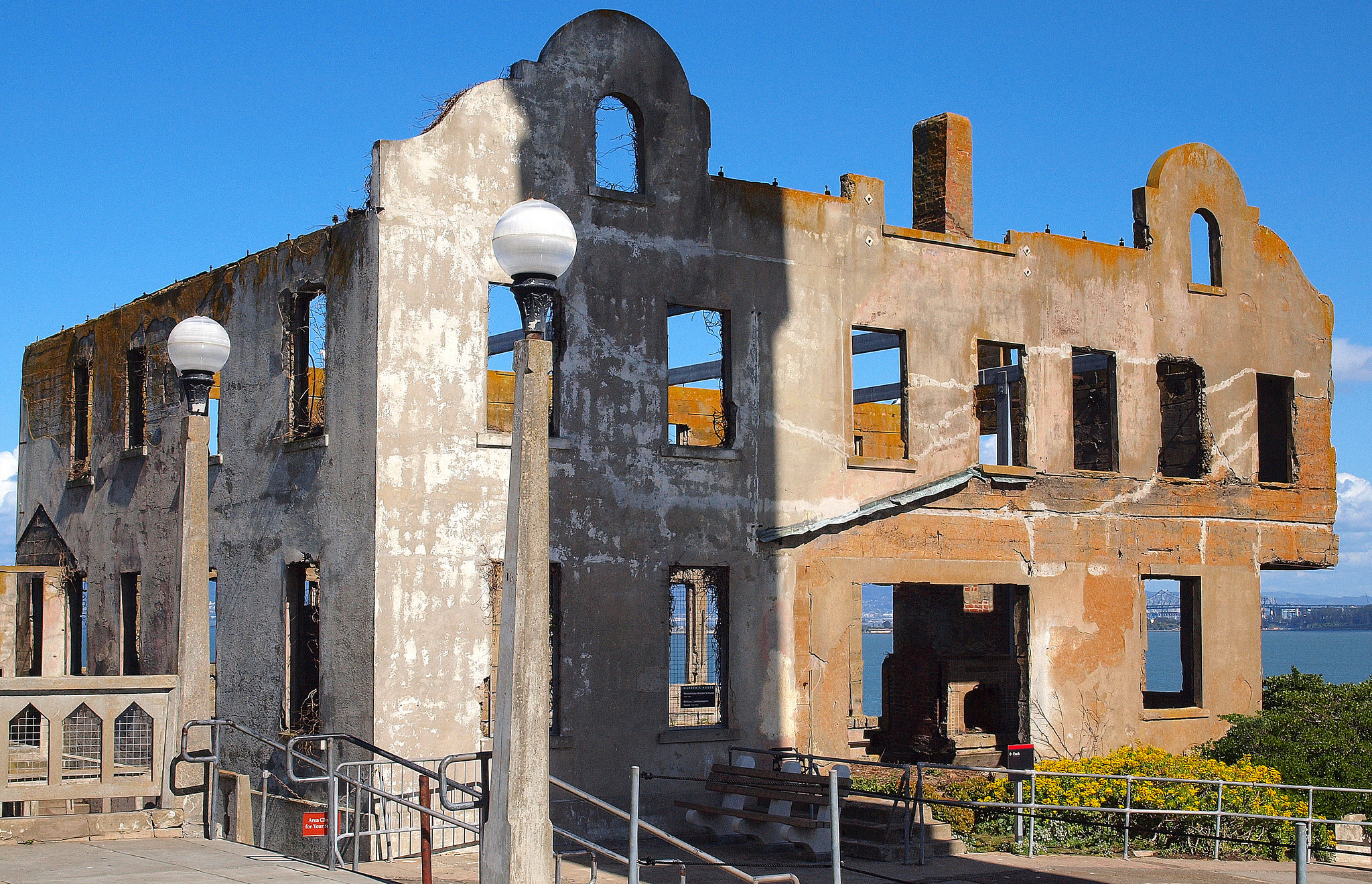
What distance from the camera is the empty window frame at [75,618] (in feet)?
78.3

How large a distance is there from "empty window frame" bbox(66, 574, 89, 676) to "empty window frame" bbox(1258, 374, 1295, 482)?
67.2ft

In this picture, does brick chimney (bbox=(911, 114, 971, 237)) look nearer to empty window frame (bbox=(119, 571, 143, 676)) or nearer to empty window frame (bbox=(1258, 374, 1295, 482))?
empty window frame (bbox=(1258, 374, 1295, 482))

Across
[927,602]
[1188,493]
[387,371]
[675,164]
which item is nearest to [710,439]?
[927,602]

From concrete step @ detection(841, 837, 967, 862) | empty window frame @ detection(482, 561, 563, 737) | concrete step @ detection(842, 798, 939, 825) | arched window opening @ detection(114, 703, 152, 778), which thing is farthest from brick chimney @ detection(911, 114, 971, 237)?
arched window opening @ detection(114, 703, 152, 778)

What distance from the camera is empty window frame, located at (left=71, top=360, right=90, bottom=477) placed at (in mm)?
23781

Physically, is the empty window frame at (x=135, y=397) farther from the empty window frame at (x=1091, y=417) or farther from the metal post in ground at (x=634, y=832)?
the empty window frame at (x=1091, y=417)

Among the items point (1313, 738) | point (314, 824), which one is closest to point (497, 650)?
point (314, 824)

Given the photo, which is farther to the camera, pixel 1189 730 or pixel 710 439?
pixel 710 439

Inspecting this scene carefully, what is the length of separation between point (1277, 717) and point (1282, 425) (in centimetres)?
565

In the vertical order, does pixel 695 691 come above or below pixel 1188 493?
below

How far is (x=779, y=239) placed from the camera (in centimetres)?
1864

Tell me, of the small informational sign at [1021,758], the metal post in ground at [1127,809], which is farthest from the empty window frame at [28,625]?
the metal post in ground at [1127,809]

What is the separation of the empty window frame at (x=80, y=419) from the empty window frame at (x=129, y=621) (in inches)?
102

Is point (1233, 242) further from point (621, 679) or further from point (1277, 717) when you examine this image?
point (621, 679)
